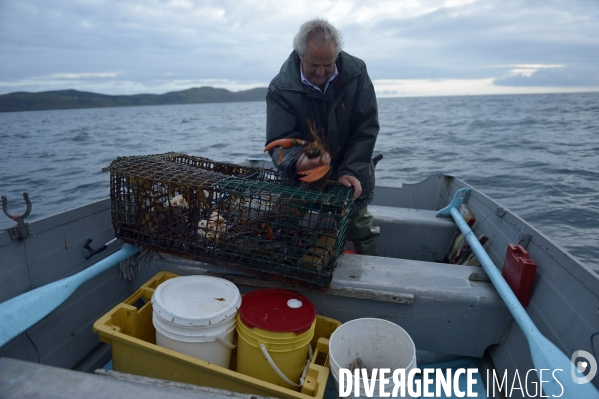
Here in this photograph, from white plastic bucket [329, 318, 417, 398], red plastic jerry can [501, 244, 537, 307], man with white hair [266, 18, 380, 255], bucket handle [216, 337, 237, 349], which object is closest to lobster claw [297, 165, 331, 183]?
man with white hair [266, 18, 380, 255]

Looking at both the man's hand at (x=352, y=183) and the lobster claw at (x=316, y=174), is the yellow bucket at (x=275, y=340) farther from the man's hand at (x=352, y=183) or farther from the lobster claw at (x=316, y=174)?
the man's hand at (x=352, y=183)

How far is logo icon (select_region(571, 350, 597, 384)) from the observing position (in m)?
1.76

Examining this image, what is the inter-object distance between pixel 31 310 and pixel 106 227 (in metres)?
1.20

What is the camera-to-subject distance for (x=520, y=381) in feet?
7.48

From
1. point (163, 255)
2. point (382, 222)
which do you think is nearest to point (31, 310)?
point (163, 255)

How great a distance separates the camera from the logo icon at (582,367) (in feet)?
5.77

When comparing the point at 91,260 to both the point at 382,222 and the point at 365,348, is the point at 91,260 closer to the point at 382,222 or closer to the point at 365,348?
the point at 365,348

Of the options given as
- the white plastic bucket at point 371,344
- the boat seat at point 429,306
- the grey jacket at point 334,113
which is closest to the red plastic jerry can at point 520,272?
the boat seat at point 429,306

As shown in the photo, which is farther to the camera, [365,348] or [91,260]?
[91,260]

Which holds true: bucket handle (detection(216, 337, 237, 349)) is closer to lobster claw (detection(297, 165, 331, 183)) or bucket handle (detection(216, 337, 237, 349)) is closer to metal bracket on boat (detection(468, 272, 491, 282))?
lobster claw (detection(297, 165, 331, 183))

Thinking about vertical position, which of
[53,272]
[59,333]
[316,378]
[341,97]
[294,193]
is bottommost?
[59,333]

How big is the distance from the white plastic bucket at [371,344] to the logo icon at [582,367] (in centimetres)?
82

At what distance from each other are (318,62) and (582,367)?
2.51 meters

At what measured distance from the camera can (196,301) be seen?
7.41 feet
